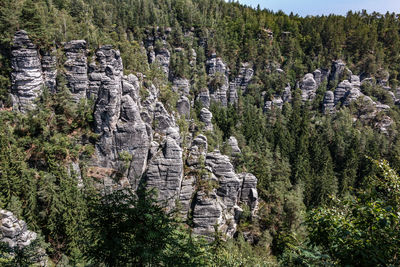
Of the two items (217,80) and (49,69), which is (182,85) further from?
(49,69)

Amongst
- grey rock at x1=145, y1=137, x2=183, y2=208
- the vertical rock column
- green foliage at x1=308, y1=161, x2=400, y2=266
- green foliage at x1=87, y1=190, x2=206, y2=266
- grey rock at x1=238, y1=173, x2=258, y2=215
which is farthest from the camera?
grey rock at x1=238, y1=173, x2=258, y2=215

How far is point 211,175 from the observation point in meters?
45.0

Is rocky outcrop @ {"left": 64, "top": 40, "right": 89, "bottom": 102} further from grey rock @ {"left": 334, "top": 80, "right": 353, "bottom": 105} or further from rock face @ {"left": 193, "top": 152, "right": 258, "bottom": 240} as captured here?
grey rock @ {"left": 334, "top": 80, "right": 353, "bottom": 105}

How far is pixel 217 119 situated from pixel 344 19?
86874 millimetres

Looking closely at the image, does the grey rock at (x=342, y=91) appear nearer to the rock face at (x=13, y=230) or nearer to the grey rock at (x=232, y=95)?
the grey rock at (x=232, y=95)

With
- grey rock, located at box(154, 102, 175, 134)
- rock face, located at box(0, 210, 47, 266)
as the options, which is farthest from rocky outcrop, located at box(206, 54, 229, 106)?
rock face, located at box(0, 210, 47, 266)

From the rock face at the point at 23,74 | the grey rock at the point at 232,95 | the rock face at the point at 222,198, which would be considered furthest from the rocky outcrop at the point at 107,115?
the grey rock at the point at 232,95

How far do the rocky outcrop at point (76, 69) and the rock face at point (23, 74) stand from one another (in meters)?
4.73

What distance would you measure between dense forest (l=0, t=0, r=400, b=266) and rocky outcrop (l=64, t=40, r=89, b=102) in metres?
1.26

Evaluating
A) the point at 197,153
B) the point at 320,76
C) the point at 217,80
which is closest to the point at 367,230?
the point at 197,153

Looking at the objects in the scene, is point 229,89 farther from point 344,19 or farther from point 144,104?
point 344,19

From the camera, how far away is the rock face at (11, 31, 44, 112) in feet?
123

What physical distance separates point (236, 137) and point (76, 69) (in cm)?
4366

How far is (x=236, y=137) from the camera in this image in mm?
71500
